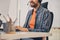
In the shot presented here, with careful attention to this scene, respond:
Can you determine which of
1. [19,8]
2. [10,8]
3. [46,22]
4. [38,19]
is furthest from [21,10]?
[46,22]

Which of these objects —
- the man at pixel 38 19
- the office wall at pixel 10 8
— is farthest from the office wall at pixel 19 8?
Answer: the man at pixel 38 19

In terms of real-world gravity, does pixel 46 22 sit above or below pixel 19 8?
below

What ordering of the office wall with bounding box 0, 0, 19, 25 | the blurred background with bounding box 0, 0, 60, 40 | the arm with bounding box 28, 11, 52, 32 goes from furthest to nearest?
the office wall with bounding box 0, 0, 19, 25 → the blurred background with bounding box 0, 0, 60, 40 → the arm with bounding box 28, 11, 52, 32

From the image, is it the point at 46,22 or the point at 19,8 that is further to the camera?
the point at 19,8

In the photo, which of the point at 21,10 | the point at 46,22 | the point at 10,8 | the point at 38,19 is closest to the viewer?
the point at 46,22

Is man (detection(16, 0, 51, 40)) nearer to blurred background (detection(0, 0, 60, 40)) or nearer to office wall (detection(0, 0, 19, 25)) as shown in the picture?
blurred background (detection(0, 0, 60, 40))

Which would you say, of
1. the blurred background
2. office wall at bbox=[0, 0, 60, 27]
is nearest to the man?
the blurred background

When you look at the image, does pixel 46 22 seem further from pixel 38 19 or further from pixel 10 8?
pixel 10 8

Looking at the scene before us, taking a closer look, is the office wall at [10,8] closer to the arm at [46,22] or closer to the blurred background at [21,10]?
the blurred background at [21,10]

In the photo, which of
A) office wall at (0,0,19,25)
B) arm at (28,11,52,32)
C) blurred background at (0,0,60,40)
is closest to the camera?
arm at (28,11,52,32)

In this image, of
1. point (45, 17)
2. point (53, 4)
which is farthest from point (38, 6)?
point (53, 4)

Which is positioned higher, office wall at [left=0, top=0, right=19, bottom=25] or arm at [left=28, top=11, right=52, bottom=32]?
office wall at [left=0, top=0, right=19, bottom=25]

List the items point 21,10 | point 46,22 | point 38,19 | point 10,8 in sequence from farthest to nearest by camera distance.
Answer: point 10,8 → point 21,10 → point 38,19 → point 46,22

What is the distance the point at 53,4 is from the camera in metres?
3.27
